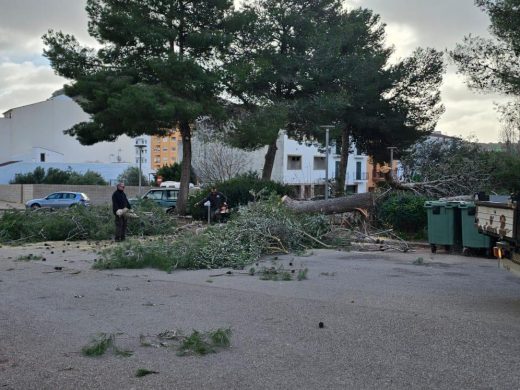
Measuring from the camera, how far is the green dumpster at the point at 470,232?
42.7ft

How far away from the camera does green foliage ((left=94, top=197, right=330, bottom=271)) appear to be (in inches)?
469

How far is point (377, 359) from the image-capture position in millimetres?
5441

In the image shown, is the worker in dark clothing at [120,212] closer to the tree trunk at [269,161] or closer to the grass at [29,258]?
the grass at [29,258]

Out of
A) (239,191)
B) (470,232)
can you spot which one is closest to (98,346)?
(470,232)

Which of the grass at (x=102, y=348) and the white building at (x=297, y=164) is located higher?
the white building at (x=297, y=164)

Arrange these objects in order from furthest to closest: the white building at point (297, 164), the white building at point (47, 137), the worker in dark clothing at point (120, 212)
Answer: the white building at point (47, 137)
the white building at point (297, 164)
the worker in dark clothing at point (120, 212)

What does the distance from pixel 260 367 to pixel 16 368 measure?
2123 millimetres

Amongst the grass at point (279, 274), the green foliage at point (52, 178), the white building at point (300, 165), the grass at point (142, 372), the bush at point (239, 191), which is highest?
the white building at point (300, 165)

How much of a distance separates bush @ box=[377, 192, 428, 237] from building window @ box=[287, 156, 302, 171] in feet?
171

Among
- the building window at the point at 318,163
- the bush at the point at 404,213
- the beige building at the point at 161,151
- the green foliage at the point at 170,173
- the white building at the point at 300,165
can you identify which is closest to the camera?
the bush at the point at 404,213

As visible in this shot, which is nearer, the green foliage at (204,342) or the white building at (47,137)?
the green foliage at (204,342)

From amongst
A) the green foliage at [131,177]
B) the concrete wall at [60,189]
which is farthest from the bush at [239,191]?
the green foliage at [131,177]

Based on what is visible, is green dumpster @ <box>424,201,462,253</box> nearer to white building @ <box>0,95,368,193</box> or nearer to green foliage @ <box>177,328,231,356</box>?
green foliage @ <box>177,328,231,356</box>

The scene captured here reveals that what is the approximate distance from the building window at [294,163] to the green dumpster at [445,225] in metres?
55.3
